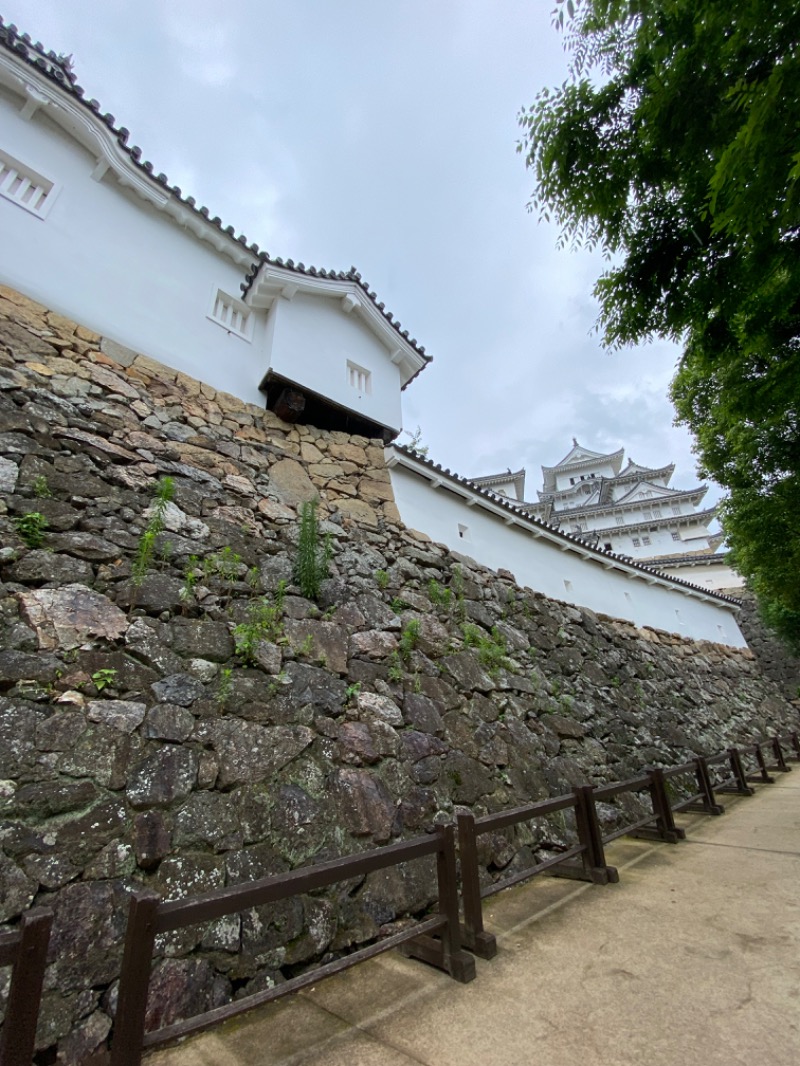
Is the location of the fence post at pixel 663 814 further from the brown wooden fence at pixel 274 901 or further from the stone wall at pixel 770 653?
the stone wall at pixel 770 653

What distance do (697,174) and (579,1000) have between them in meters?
6.11

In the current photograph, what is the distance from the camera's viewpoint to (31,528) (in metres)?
3.59

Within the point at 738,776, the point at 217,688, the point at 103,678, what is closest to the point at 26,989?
the point at 103,678

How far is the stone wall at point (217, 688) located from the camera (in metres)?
2.51

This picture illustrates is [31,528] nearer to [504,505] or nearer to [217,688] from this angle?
[217,688]

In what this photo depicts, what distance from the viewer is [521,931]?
10.0ft

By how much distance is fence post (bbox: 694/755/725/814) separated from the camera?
5863 mm

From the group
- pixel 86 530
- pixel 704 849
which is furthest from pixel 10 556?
pixel 704 849

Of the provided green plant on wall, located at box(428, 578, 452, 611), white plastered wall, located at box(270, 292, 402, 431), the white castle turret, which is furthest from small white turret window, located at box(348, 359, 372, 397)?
the white castle turret

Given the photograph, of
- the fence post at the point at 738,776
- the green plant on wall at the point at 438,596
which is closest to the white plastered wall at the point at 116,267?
the green plant on wall at the point at 438,596

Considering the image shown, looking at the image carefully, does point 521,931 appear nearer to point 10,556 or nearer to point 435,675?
point 435,675

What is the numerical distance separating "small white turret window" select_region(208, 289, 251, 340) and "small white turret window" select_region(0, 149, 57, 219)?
2.06m

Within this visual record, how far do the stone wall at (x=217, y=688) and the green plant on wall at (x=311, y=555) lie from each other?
16cm

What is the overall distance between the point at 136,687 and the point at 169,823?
0.97 metres
